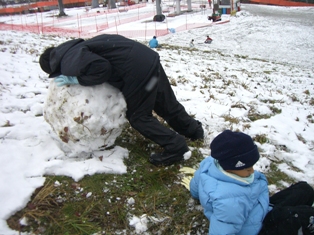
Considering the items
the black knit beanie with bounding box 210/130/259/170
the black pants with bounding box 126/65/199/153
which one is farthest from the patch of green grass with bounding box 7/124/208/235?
the black knit beanie with bounding box 210/130/259/170

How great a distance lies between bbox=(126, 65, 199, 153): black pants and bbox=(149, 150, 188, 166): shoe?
0.06 m

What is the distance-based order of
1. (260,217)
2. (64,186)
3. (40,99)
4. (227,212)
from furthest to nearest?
1. (40,99)
2. (64,186)
3. (260,217)
4. (227,212)

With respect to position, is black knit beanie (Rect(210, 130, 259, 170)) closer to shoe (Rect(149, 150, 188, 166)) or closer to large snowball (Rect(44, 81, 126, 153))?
shoe (Rect(149, 150, 188, 166))

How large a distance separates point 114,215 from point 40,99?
8.70ft

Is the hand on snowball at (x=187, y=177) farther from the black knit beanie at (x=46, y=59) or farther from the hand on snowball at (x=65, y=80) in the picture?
the black knit beanie at (x=46, y=59)

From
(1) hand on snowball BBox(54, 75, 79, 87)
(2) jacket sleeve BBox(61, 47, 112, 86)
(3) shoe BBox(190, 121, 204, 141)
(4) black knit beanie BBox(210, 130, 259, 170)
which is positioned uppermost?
(2) jacket sleeve BBox(61, 47, 112, 86)

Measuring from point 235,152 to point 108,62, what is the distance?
4.73 ft

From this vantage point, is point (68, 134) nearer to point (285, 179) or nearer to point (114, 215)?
point (114, 215)

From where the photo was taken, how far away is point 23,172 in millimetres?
2842

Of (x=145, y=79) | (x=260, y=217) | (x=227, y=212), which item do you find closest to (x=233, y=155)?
(x=227, y=212)

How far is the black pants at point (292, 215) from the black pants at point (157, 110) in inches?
46.2

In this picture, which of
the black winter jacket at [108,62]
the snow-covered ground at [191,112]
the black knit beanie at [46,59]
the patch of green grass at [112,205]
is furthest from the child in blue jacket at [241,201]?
the black knit beanie at [46,59]

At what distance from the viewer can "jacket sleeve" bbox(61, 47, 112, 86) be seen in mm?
2641

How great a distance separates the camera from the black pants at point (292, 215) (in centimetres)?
221
